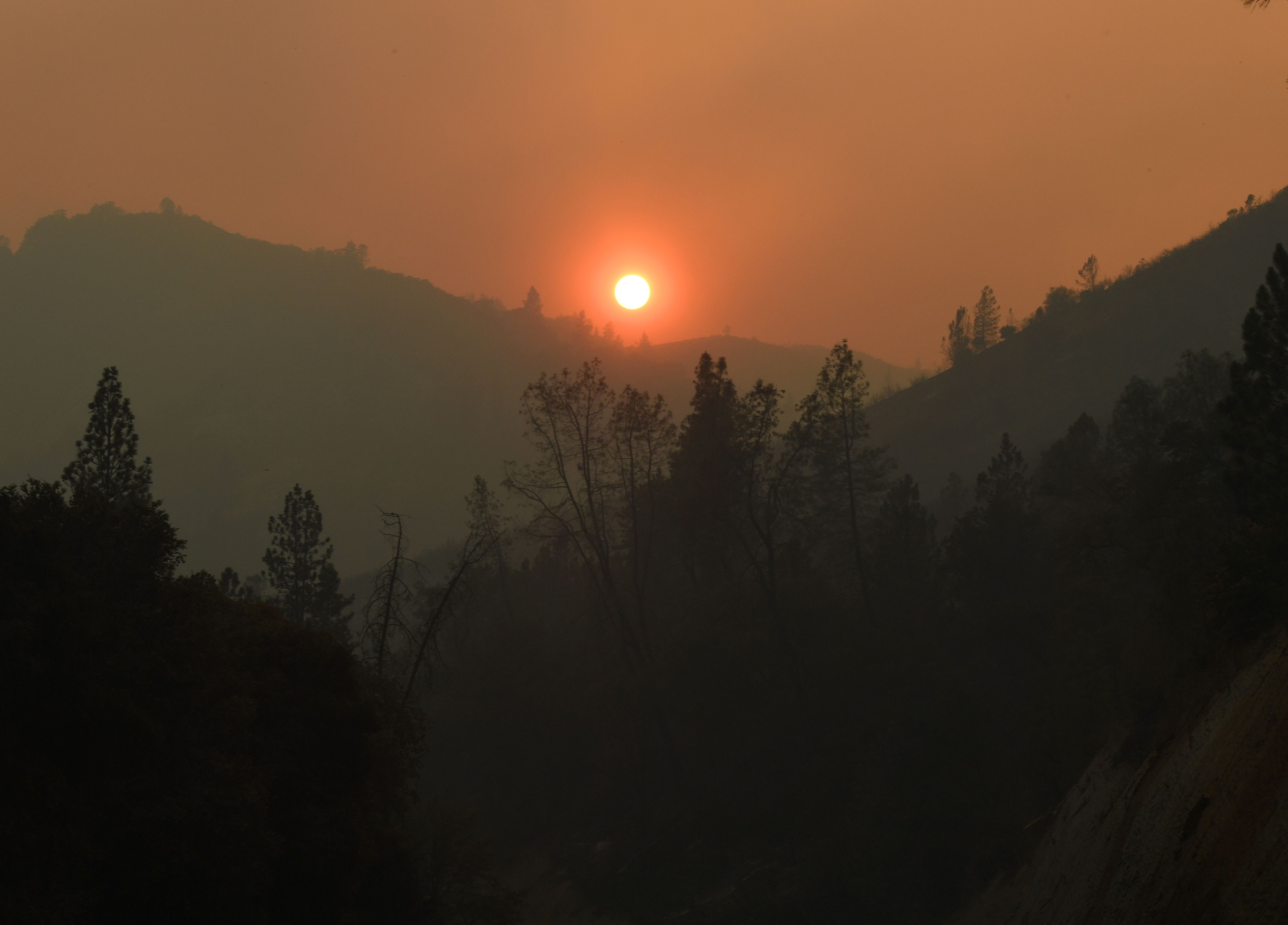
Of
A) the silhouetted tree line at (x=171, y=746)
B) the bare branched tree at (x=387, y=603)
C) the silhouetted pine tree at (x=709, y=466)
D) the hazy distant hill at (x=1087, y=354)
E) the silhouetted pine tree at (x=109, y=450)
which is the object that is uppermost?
the hazy distant hill at (x=1087, y=354)

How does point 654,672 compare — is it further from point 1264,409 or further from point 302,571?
point 1264,409

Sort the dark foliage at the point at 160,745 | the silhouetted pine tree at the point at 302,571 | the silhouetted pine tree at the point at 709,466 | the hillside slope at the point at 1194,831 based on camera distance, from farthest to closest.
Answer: the silhouetted pine tree at the point at 302,571, the silhouetted pine tree at the point at 709,466, the hillside slope at the point at 1194,831, the dark foliage at the point at 160,745

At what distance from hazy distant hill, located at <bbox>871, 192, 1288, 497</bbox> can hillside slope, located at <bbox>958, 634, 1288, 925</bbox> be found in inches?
4151

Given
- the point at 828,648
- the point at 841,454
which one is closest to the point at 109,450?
the point at 828,648

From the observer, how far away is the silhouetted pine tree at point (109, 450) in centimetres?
3528

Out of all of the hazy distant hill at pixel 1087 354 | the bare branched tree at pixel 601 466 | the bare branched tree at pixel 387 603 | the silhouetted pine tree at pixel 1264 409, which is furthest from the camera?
the hazy distant hill at pixel 1087 354

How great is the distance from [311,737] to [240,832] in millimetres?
4590

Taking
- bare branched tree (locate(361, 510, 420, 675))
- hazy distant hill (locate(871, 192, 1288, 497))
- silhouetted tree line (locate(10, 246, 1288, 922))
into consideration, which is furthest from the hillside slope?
hazy distant hill (locate(871, 192, 1288, 497))

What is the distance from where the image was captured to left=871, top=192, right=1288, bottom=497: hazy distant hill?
12344cm

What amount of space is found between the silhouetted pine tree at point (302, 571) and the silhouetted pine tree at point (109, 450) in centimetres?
1071

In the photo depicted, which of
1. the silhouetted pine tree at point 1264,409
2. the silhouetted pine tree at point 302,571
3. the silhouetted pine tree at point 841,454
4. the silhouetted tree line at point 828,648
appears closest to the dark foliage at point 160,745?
the silhouetted tree line at point 828,648

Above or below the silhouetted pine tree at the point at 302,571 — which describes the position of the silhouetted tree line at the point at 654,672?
below

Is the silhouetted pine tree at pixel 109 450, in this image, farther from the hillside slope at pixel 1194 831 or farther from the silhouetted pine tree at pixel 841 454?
the hillside slope at pixel 1194 831

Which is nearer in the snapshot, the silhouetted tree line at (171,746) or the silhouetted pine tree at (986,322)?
the silhouetted tree line at (171,746)
